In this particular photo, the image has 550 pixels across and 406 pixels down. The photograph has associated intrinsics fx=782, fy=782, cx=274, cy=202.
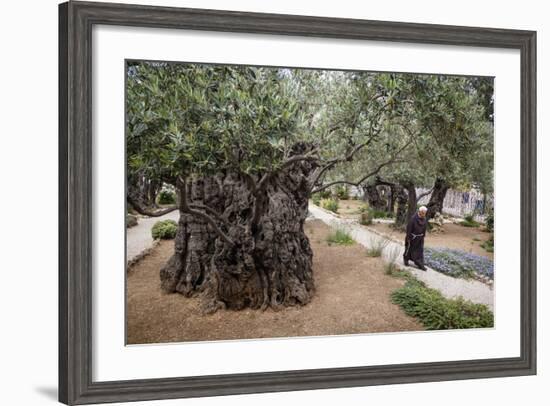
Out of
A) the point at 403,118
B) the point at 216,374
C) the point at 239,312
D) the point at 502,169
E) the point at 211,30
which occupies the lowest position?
the point at 216,374

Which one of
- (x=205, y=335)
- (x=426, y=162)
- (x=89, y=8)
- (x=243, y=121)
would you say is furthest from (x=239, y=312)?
(x=89, y=8)

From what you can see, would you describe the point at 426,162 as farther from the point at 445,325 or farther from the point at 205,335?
the point at 205,335

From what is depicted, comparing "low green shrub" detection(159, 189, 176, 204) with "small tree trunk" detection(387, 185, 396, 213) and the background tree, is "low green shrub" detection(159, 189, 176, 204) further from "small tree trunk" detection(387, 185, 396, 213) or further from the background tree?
"small tree trunk" detection(387, 185, 396, 213)

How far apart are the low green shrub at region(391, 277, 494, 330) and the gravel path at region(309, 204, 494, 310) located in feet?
0.17

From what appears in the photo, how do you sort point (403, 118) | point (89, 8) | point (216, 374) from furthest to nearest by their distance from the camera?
point (403, 118) < point (216, 374) < point (89, 8)

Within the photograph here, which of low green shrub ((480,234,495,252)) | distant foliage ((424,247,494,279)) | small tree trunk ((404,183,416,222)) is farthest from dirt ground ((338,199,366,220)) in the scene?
low green shrub ((480,234,495,252))

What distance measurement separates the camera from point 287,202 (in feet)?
20.9

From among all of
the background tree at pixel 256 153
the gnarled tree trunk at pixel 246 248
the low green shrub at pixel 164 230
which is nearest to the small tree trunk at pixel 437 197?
the background tree at pixel 256 153

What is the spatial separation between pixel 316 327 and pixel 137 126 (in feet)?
6.98

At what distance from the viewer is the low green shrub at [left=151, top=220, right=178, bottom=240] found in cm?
598

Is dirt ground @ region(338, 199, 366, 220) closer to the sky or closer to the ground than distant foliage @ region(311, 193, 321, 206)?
closer to the ground

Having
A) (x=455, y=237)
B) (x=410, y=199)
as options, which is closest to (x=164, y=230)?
(x=410, y=199)

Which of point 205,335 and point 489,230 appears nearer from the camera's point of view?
point 205,335

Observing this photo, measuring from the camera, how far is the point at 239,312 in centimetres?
618
